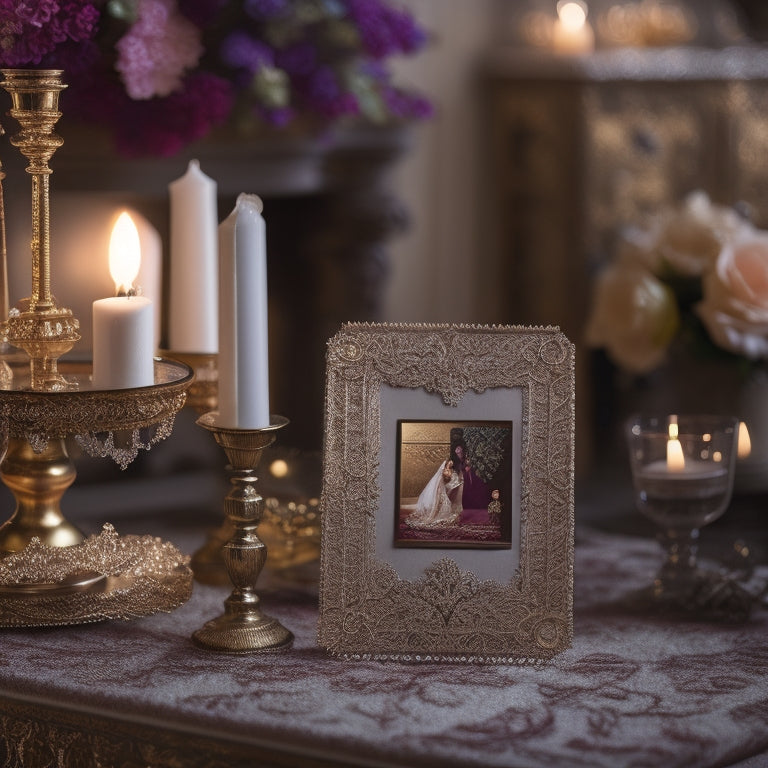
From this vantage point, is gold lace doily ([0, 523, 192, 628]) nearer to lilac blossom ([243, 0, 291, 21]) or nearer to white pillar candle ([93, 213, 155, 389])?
white pillar candle ([93, 213, 155, 389])

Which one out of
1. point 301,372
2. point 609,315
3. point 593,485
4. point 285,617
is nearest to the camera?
point 285,617

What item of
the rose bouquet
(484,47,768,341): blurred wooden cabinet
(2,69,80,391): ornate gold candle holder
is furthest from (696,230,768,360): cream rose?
(484,47,768,341): blurred wooden cabinet

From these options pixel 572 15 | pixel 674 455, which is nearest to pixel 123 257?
pixel 674 455

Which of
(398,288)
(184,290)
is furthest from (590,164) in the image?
(184,290)

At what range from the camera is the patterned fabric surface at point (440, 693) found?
2.93 ft

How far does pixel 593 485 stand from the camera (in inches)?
144

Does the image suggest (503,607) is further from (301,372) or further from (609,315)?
(301,372)

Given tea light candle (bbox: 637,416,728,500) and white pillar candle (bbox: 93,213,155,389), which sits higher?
white pillar candle (bbox: 93,213,155,389)

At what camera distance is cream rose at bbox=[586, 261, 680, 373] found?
4.95ft

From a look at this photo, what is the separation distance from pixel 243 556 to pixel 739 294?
673 millimetres

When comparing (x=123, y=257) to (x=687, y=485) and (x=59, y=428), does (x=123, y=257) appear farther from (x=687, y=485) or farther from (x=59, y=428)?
(x=687, y=485)

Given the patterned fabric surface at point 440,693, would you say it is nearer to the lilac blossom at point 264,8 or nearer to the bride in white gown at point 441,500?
the bride in white gown at point 441,500

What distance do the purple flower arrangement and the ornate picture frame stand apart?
374 mm

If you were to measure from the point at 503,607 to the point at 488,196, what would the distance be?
3253mm
